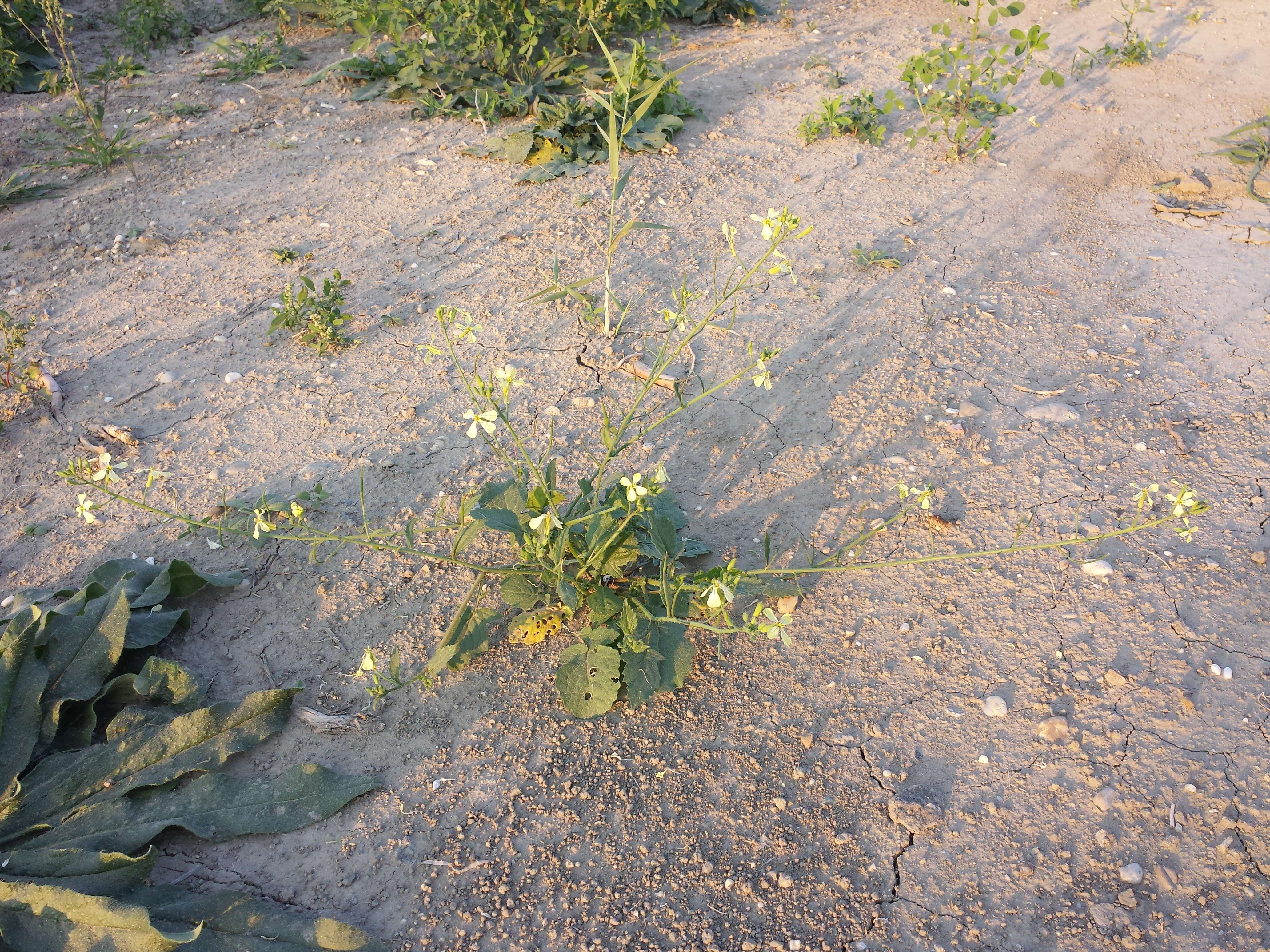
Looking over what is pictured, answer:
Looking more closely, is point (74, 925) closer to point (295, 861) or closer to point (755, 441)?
point (295, 861)

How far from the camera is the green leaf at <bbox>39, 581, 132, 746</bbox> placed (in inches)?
90.3

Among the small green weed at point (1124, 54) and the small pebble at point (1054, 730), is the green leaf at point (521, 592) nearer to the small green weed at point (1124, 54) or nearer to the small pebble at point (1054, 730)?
the small pebble at point (1054, 730)

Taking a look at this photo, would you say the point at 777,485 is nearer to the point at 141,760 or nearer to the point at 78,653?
the point at 141,760

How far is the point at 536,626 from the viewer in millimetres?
2521

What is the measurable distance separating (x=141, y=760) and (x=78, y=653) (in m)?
0.40

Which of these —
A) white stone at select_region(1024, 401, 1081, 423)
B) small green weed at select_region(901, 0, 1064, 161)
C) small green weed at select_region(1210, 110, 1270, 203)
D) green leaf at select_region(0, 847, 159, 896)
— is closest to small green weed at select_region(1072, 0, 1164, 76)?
small green weed at select_region(901, 0, 1064, 161)

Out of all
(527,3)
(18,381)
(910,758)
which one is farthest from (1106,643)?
(527,3)

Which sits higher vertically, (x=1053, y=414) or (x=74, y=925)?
(x=74, y=925)

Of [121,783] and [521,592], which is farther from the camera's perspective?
[521,592]

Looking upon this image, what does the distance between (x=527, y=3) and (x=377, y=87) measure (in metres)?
1.03

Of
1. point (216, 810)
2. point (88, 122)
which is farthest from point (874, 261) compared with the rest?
point (88, 122)

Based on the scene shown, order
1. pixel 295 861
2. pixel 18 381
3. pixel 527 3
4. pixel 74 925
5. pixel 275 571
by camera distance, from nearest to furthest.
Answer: pixel 74 925 → pixel 295 861 → pixel 275 571 → pixel 18 381 → pixel 527 3

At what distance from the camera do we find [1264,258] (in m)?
3.97

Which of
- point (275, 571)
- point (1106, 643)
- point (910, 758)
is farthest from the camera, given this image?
point (275, 571)
